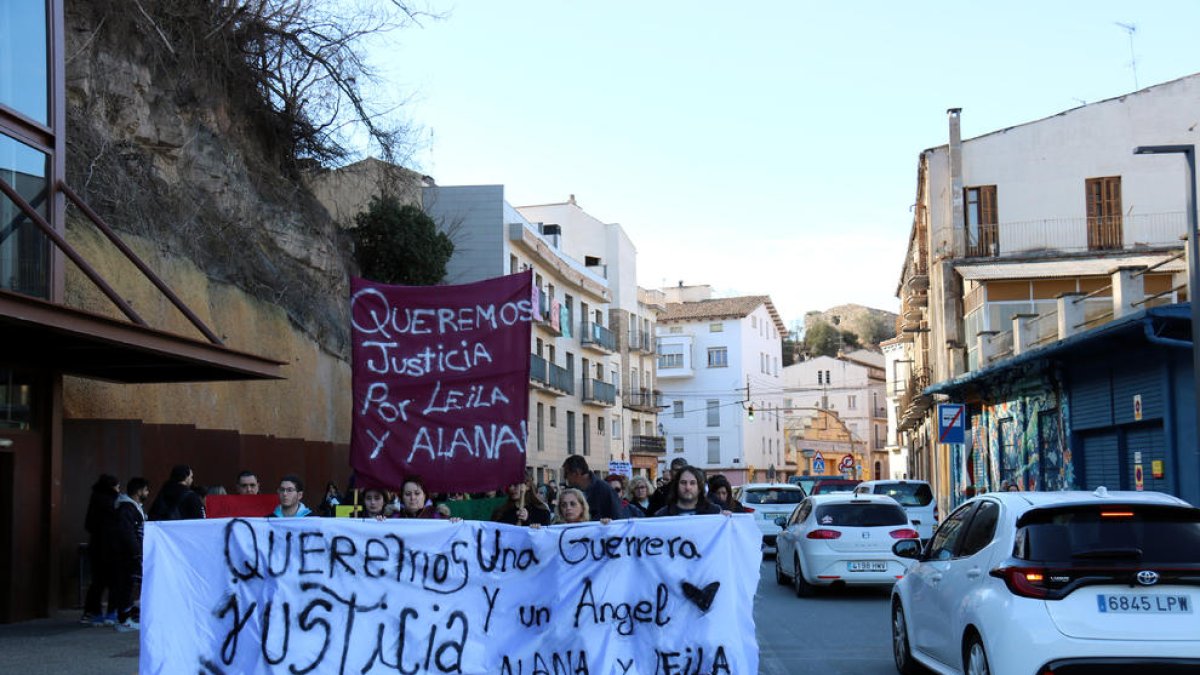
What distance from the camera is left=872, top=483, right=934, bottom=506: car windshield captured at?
2472 cm

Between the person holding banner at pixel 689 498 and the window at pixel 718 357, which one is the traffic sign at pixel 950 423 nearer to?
the person holding banner at pixel 689 498

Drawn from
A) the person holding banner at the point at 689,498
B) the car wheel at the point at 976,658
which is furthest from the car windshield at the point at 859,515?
the car wheel at the point at 976,658

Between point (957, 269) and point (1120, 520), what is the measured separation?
34.7 metres

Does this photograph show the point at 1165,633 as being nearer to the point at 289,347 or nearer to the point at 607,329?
the point at 289,347

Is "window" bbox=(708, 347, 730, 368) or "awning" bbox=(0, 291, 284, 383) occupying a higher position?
"window" bbox=(708, 347, 730, 368)

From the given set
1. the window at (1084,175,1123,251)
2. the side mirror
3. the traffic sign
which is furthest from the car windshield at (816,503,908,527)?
the window at (1084,175,1123,251)

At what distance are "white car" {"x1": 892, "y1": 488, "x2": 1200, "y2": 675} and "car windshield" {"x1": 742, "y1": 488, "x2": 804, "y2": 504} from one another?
64.9 ft

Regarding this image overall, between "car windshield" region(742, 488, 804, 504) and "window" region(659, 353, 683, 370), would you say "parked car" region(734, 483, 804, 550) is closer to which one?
"car windshield" region(742, 488, 804, 504)

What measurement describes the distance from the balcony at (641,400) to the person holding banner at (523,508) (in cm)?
→ 6090

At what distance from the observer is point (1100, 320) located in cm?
2662

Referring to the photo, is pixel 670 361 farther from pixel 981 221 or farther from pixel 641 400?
pixel 981 221

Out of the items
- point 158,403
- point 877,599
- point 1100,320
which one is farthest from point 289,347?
point 1100,320

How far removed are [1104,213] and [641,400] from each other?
35.4 meters

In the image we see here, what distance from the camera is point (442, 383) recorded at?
962cm
